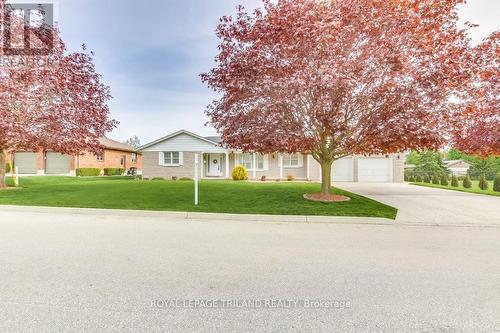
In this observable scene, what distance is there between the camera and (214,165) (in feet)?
87.1

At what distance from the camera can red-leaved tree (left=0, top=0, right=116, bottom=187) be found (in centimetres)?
1273

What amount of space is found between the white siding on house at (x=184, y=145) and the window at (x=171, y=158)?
405 mm

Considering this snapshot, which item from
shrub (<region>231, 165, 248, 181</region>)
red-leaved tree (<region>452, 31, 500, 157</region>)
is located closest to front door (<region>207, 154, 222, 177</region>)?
shrub (<region>231, 165, 248, 181</region>)

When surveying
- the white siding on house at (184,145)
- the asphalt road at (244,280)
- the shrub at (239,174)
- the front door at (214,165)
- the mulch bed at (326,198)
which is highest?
the white siding on house at (184,145)

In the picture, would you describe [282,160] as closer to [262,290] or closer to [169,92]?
[169,92]

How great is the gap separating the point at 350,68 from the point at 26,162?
3569 centimetres

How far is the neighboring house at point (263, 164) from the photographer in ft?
80.4

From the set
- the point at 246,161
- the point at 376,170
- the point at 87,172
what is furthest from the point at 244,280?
the point at 87,172

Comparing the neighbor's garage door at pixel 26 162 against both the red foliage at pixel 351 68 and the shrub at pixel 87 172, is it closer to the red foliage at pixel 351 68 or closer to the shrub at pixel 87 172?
the shrub at pixel 87 172

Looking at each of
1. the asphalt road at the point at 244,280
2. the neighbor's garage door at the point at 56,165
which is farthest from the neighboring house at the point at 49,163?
the asphalt road at the point at 244,280

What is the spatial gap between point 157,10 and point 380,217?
48.9 feet

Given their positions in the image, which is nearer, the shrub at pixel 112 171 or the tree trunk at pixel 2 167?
the tree trunk at pixel 2 167

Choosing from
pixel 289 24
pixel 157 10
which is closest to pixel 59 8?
pixel 157 10

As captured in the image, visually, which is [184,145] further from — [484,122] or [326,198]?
[484,122]
